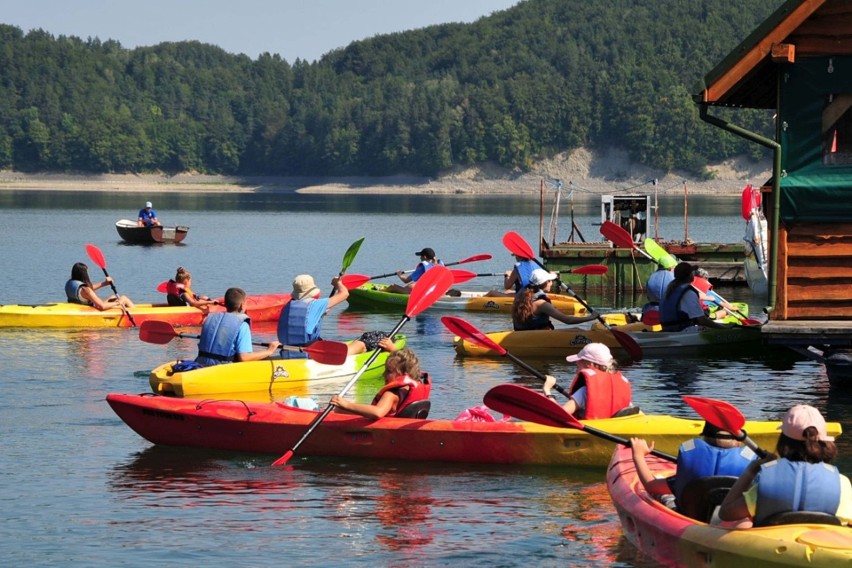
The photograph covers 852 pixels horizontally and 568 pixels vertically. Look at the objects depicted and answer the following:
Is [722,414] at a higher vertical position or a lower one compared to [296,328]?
higher

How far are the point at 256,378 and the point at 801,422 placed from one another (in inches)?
398

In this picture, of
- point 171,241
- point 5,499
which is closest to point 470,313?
point 5,499

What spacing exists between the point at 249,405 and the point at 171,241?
4417cm

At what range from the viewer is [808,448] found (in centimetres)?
862

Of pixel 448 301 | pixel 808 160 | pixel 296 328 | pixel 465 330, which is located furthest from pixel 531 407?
pixel 448 301

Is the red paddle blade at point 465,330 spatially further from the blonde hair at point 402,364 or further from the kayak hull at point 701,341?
the kayak hull at point 701,341

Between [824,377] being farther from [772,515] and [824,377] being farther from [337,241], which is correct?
[337,241]

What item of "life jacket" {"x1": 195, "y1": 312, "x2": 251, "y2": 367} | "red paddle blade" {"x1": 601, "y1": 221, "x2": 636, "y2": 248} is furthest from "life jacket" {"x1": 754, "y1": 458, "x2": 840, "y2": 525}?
"red paddle blade" {"x1": 601, "y1": 221, "x2": 636, "y2": 248}

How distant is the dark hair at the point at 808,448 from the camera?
28.1 ft

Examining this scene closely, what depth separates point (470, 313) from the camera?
29.2m

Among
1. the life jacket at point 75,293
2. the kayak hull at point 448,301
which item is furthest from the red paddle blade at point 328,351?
the kayak hull at point 448,301

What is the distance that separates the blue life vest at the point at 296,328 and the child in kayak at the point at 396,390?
4.08m

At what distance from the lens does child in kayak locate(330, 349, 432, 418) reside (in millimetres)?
13844

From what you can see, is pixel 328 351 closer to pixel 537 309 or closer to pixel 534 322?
pixel 537 309
